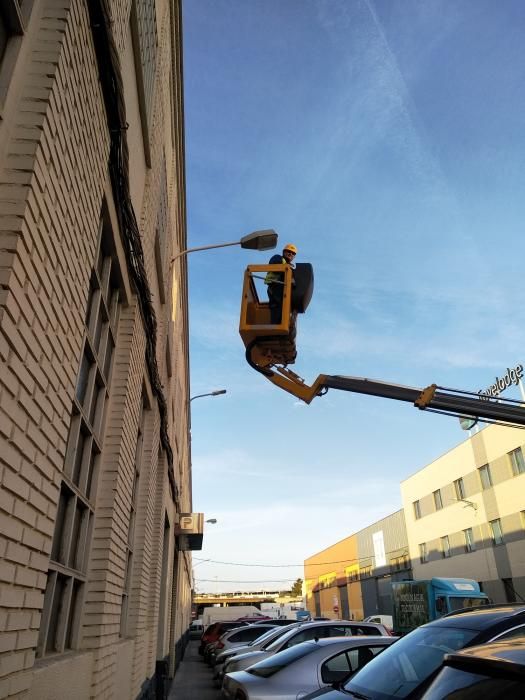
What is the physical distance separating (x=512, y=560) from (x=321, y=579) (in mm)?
42112

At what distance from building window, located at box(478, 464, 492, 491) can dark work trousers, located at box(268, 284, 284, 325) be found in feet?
95.3

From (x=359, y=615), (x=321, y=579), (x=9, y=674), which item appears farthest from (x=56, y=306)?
(x=321, y=579)

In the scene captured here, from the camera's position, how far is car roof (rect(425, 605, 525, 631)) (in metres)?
4.51

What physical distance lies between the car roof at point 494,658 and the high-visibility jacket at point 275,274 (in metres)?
5.34

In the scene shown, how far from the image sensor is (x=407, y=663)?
4648mm

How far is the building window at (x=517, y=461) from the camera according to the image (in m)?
29.5

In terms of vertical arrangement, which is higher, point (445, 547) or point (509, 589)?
point (445, 547)

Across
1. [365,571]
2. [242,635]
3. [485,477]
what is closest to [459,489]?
[485,477]

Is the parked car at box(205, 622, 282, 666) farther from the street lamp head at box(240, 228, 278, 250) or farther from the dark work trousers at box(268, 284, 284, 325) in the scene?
the dark work trousers at box(268, 284, 284, 325)

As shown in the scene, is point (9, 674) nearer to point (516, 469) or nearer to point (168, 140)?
point (168, 140)

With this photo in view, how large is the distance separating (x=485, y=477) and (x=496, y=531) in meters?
3.11


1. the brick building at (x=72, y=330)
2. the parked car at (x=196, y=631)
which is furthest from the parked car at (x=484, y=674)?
the parked car at (x=196, y=631)

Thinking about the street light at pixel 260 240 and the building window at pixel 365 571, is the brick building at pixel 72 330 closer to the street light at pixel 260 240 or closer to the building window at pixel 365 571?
the street light at pixel 260 240

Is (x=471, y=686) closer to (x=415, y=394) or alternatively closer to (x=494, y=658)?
(x=494, y=658)
